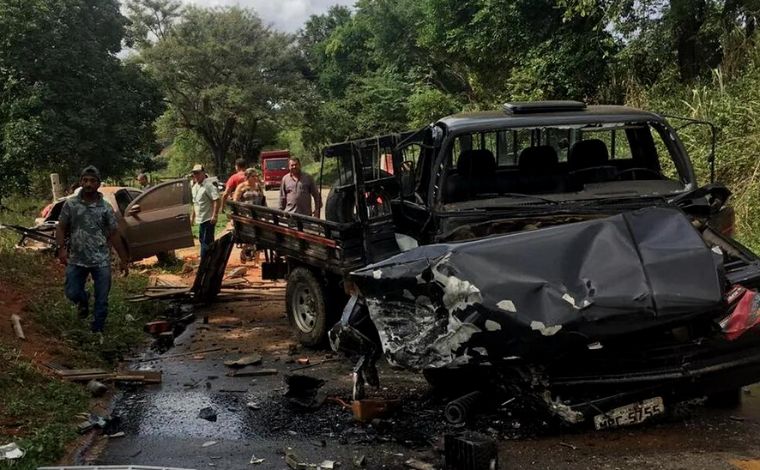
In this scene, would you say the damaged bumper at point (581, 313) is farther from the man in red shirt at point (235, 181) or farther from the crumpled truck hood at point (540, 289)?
the man in red shirt at point (235, 181)

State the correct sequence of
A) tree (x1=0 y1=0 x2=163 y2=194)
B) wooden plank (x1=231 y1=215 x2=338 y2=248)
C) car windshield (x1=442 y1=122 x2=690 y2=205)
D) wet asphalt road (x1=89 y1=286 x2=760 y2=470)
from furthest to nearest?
tree (x1=0 y1=0 x2=163 y2=194) → wooden plank (x1=231 y1=215 x2=338 y2=248) → car windshield (x1=442 y1=122 x2=690 y2=205) → wet asphalt road (x1=89 y1=286 x2=760 y2=470)

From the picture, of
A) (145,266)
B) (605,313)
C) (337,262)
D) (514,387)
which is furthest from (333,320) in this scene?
(145,266)

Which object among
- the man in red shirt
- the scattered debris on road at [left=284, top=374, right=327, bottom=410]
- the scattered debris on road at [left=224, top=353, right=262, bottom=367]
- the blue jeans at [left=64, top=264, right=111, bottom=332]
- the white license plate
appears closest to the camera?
the white license plate

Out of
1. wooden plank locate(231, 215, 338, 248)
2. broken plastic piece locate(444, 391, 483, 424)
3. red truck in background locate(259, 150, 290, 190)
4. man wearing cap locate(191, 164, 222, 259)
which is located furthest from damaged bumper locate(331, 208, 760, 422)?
red truck in background locate(259, 150, 290, 190)

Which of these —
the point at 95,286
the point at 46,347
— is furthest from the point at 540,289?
the point at 95,286

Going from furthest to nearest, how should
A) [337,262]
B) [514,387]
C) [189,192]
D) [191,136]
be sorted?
[191,136] → [189,192] → [337,262] → [514,387]

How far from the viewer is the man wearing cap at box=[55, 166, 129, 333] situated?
7.08m

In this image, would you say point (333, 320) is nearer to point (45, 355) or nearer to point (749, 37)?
point (45, 355)

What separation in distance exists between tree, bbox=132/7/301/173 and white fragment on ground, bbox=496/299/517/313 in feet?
136

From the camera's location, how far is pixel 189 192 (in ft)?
41.2

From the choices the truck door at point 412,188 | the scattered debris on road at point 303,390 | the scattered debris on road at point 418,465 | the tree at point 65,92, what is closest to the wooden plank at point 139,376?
the scattered debris on road at point 303,390

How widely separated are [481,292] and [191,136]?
51415 millimetres

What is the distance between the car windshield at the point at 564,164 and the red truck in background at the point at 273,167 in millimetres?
36468

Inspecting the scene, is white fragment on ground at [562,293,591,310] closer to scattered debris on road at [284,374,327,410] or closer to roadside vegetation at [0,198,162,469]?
scattered debris on road at [284,374,327,410]
